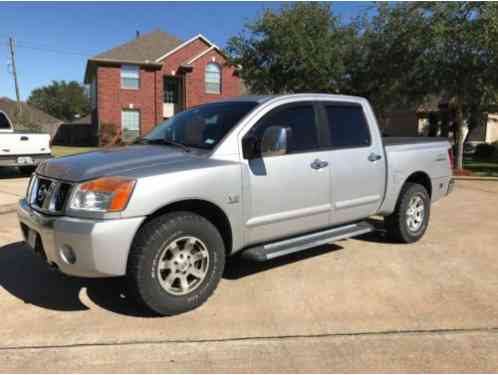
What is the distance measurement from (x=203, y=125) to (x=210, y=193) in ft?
3.26

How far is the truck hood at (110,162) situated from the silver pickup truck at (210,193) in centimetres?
1

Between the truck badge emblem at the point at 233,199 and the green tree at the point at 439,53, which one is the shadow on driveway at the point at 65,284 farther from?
the green tree at the point at 439,53

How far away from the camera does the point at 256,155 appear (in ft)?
13.0

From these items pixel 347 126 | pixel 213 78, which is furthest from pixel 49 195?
pixel 213 78

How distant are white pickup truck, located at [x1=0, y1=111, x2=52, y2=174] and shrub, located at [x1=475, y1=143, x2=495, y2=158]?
72.4 feet

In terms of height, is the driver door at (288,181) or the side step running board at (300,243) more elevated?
the driver door at (288,181)

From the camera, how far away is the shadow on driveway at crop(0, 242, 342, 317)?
3846 mm

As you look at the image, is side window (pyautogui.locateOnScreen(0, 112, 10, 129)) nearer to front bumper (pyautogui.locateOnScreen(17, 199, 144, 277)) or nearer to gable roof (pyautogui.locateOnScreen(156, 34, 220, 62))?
front bumper (pyautogui.locateOnScreen(17, 199, 144, 277))

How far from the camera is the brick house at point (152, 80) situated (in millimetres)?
27406

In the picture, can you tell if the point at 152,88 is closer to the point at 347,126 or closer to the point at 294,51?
the point at 294,51

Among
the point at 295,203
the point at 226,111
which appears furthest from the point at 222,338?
the point at 226,111

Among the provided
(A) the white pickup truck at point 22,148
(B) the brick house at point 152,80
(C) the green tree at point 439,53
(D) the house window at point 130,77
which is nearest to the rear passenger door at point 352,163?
(A) the white pickup truck at point 22,148

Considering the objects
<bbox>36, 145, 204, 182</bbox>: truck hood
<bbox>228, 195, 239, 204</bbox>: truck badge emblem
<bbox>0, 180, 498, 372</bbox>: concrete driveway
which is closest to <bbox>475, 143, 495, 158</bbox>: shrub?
<bbox>0, 180, 498, 372</bbox>: concrete driveway

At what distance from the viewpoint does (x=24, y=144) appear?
11305 mm
